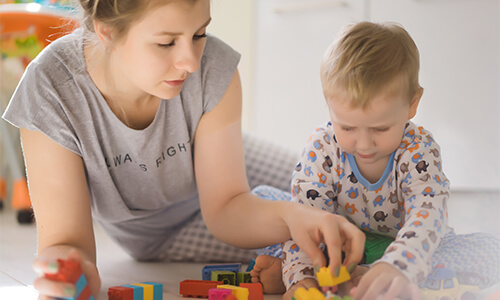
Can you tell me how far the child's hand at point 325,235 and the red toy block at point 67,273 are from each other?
12.7 inches

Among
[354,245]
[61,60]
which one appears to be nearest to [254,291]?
[354,245]

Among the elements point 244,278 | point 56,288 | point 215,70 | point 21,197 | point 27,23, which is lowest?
point 21,197

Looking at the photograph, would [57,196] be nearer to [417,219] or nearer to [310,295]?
[310,295]

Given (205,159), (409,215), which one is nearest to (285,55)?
(205,159)

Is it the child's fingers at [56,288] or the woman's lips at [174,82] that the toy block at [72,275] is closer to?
the child's fingers at [56,288]

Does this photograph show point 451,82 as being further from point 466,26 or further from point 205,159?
point 205,159

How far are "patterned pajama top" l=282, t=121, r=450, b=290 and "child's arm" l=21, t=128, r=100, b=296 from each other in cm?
33

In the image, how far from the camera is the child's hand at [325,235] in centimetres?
77

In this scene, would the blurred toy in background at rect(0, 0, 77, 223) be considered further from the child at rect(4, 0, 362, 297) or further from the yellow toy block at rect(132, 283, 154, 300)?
the yellow toy block at rect(132, 283, 154, 300)

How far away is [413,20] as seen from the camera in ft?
6.68

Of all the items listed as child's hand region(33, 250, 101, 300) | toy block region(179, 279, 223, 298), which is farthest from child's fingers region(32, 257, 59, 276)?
toy block region(179, 279, 223, 298)

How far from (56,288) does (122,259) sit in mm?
659

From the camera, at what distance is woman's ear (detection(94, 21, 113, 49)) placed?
91 cm

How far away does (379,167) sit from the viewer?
3.09ft
